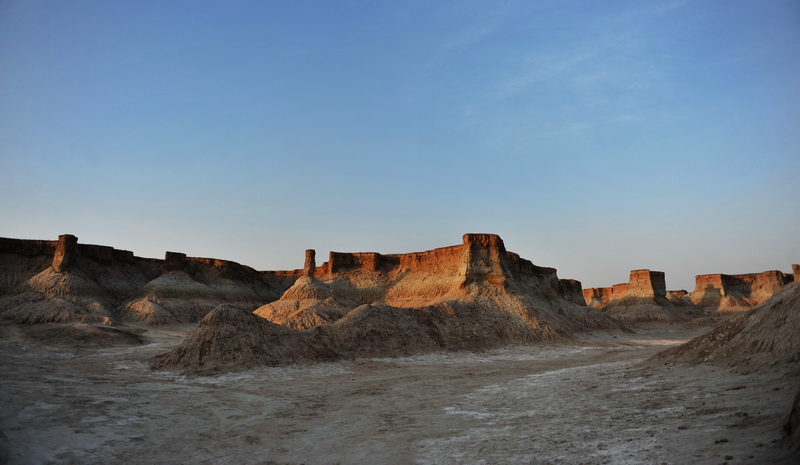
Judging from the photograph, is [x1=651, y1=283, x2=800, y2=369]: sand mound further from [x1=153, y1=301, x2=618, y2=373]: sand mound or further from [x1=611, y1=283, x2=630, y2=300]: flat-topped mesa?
[x1=611, y1=283, x2=630, y2=300]: flat-topped mesa

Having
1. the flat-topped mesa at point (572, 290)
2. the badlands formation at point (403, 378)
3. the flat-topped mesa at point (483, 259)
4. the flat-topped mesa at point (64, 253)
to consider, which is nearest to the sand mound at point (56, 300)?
the badlands formation at point (403, 378)

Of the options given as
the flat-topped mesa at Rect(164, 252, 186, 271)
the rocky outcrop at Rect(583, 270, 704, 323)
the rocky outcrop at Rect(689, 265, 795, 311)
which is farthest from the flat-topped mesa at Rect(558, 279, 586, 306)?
the flat-topped mesa at Rect(164, 252, 186, 271)

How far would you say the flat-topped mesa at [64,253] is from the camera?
47.7m

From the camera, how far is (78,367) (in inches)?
825

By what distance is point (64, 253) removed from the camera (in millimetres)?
48125

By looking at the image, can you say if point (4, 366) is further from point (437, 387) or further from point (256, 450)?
point (437, 387)

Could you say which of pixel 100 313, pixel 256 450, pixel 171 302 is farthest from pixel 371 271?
pixel 256 450

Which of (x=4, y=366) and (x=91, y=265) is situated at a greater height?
(x=91, y=265)

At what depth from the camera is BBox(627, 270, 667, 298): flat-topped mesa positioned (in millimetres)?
67688

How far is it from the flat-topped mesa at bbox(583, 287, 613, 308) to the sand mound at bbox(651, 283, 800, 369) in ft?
264

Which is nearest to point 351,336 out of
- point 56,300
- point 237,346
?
point 237,346

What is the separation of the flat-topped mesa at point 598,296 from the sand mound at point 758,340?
80.5 m

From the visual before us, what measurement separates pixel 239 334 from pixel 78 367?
261 inches

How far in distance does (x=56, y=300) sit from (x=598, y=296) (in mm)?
88451
